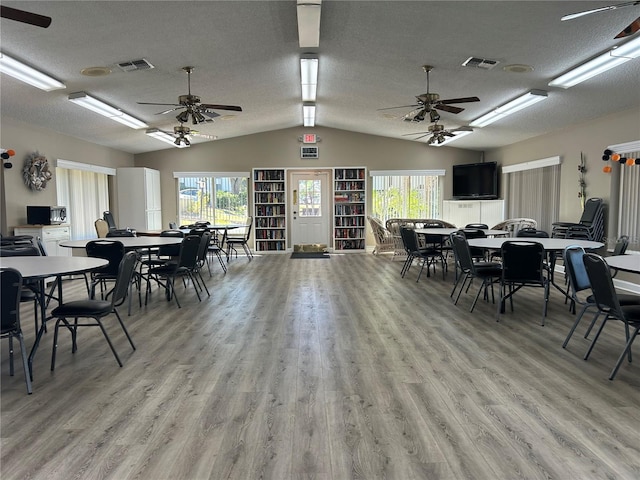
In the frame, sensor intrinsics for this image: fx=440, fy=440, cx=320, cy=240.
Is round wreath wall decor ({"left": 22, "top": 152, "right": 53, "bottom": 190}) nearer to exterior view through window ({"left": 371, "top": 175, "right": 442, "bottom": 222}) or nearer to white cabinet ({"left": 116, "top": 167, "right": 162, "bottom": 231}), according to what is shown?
white cabinet ({"left": 116, "top": 167, "right": 162, "bottom": 231})

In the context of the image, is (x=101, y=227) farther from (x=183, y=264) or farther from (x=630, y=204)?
(x=630, y=204)

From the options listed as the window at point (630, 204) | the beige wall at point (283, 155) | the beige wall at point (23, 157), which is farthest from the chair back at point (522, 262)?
the beige wall at point (283, 155)

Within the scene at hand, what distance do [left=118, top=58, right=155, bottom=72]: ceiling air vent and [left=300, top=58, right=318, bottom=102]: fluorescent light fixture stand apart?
2024mm

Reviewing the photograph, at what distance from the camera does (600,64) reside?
4.94 meters

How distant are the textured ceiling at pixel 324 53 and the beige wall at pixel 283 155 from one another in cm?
284

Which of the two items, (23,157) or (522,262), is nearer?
(522,262)

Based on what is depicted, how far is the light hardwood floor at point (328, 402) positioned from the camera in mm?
2113

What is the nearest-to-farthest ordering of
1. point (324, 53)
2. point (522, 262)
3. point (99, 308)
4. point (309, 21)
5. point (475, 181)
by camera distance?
point (99, 308) → point (309, 21) → point (522, 262) → point (324, 53) → point (475, 181)

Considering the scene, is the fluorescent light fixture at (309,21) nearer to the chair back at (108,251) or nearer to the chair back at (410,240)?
the chair back at (108,251)

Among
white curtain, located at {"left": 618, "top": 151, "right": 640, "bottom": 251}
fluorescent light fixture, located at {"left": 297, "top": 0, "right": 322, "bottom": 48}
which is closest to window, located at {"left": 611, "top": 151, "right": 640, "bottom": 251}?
white curtain, located at {"left": 618, "top": 151, "right": 640, "bottom": 251}

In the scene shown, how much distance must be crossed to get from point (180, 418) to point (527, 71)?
18.2 ft

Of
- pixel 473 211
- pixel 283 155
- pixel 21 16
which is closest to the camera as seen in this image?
pixel 21 16

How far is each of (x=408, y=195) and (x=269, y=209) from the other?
3724 millimetres

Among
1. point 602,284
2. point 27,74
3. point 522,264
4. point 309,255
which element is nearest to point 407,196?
point 309,255
